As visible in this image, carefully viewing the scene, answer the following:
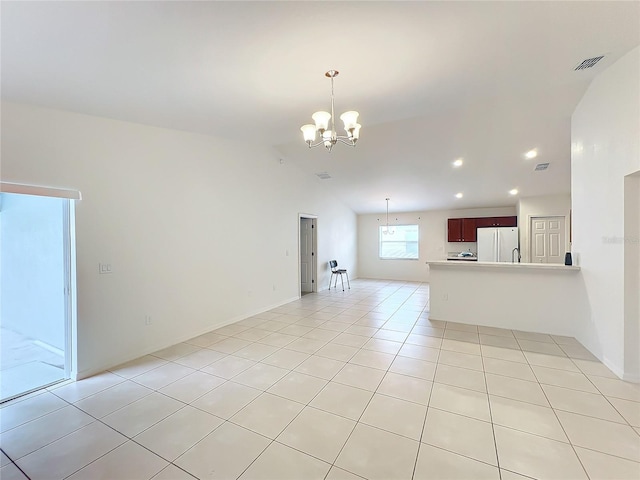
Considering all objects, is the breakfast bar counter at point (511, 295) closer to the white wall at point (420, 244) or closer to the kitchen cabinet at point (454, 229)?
the white wall at point (420, 244)

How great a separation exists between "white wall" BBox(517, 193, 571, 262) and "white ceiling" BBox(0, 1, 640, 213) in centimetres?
335

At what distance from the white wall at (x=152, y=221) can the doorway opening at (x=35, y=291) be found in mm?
184

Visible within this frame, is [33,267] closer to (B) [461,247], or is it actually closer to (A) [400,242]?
(A) [400,242]

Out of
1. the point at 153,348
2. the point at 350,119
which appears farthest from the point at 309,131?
the point at 153,348

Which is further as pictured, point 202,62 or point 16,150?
point 16,150

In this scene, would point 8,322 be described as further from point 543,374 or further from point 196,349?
point 543,374

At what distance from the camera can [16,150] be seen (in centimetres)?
248

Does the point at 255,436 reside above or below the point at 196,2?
below

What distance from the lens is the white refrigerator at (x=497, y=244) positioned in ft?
23.5

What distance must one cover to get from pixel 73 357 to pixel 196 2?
3447 mm

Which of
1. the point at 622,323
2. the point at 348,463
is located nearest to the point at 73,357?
the point at 348,463

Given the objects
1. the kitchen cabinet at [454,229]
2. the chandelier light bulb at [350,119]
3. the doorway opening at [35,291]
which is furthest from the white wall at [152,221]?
the kitchen cabinet at [454,229]

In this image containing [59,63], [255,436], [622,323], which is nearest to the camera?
[255,436]

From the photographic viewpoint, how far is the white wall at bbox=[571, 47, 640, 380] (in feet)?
8.48
